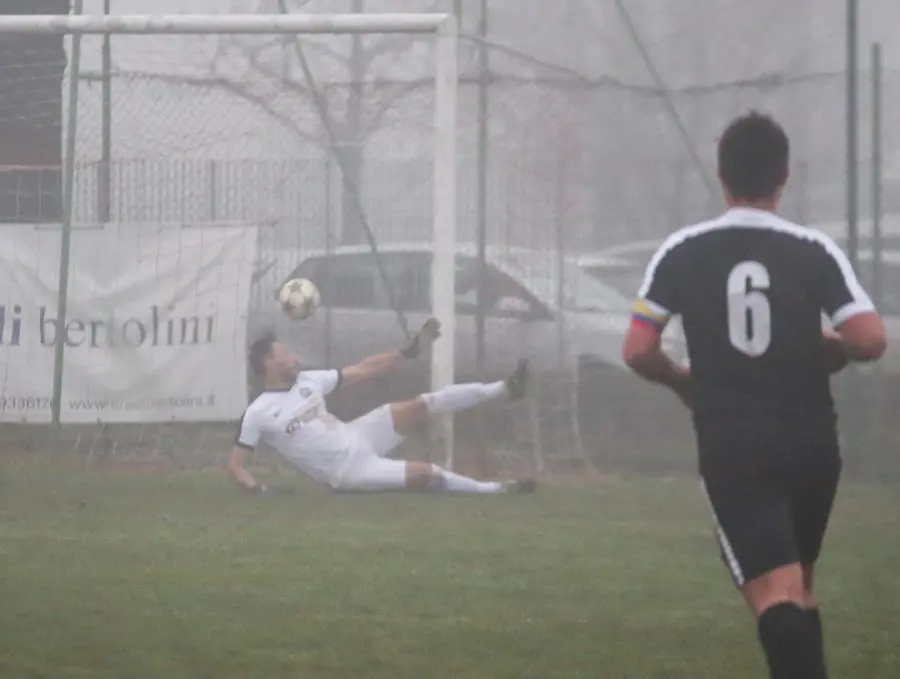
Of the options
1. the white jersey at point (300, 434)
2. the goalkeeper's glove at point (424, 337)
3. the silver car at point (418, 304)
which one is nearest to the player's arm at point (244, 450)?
the white jersey at point (300, 434)

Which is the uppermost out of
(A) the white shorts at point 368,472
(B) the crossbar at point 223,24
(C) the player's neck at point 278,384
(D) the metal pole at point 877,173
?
(B) the crossbar at point 223,24

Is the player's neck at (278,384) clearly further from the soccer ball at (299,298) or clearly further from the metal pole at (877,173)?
the metal pole at (877,173)

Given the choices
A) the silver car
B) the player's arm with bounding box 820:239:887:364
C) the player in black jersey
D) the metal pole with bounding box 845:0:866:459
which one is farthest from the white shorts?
the player's arm with bounding box 820:239:887:364

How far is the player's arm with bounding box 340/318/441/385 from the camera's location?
37.5 ft

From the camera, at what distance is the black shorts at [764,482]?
4.07 meters

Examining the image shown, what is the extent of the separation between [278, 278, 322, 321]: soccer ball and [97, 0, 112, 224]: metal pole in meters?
1.36

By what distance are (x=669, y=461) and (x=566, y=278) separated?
142 centimetres

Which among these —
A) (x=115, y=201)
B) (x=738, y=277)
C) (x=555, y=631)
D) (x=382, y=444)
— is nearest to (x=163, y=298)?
(x=115, y=201)

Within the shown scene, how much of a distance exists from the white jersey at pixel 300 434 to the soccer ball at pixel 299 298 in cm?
117

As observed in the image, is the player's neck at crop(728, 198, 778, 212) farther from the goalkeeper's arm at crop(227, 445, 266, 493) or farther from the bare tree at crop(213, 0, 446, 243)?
the bare tree at crop(213, 0, 446, 243)

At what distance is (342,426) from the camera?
11.2 meters

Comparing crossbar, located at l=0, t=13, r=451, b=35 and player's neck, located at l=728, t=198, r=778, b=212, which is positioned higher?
crossbar, located at l=0, t=13, r=451, b=35

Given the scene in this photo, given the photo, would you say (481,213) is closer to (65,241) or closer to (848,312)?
(65,241)

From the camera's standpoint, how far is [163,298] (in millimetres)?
12461
